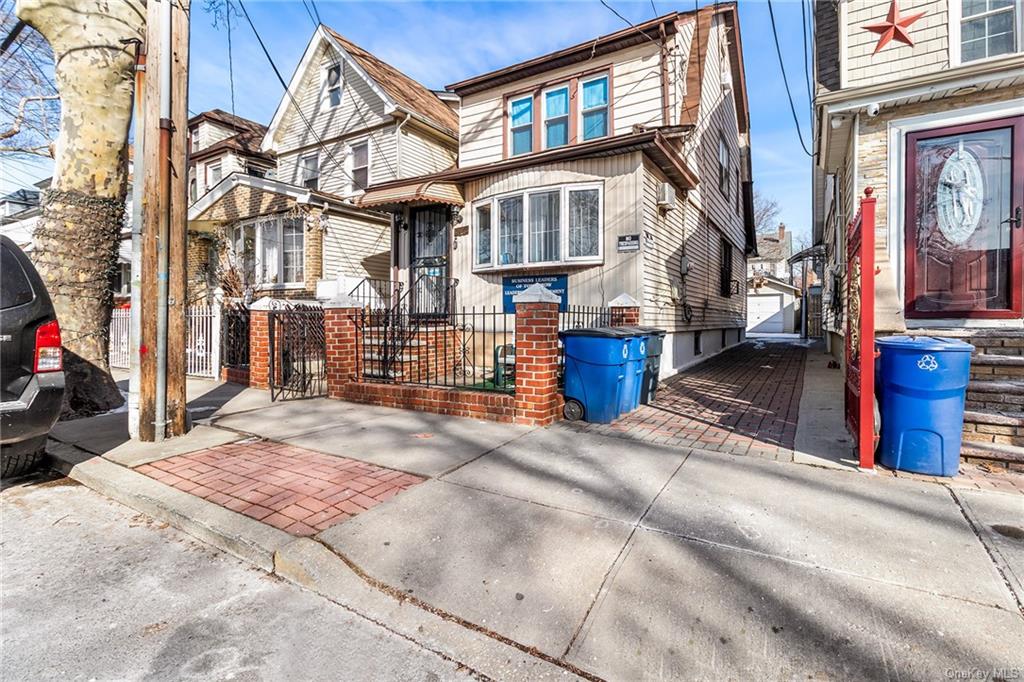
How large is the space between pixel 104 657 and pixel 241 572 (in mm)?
695

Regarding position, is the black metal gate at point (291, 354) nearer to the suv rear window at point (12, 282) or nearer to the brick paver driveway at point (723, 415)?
the suv rear window at point (12, 282)

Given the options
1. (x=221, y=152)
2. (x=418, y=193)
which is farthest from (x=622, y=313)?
(x=221, y=152)

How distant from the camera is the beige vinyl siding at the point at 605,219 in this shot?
28.2 ft

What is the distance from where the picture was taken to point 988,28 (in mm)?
5914

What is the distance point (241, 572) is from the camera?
8.79 feet

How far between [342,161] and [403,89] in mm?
2931

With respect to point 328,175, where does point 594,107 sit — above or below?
below

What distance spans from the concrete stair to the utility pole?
7440 mm

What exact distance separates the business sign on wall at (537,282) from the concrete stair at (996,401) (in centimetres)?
554

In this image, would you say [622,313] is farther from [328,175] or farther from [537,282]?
[328,175]

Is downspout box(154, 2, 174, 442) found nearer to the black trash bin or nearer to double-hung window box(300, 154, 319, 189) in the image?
the black trash bin

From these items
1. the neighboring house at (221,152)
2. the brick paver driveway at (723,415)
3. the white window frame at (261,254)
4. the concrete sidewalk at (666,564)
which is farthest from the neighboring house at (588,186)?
the neighboring house at (221,152)

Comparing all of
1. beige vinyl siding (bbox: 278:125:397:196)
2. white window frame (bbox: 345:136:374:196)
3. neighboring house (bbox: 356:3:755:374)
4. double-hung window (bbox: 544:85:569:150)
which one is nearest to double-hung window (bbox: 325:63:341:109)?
beige vinyl siding (bbox: 278:125:397:196)

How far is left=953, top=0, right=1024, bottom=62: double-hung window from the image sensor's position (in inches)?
227
